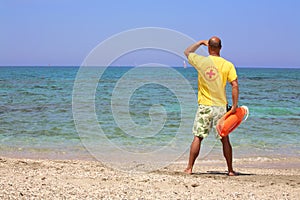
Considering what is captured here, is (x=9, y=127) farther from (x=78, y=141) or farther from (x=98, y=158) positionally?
(x=98, y=158)

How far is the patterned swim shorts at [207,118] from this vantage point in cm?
573

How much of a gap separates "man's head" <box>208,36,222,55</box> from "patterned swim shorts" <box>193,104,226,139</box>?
0.71 m

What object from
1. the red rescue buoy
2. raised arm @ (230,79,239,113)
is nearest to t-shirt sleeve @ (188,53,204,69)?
raised arm @ (230,79,239,113)

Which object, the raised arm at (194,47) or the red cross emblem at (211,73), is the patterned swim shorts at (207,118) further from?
the raised arm at (194,47)

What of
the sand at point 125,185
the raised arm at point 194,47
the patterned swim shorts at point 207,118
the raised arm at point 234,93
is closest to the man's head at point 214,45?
the raised arm at point 194,47

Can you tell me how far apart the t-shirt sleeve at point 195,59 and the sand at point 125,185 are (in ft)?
4.77

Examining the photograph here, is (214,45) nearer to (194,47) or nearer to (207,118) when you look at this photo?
(194,47)

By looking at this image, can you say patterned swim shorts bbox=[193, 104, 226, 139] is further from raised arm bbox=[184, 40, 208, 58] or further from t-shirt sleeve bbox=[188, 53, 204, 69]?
raised arm bbox=[184, 40, 208, 58]

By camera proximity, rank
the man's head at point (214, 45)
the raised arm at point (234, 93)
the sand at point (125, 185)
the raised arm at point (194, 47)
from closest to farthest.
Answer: the sand at point (125, 185) → the raised arm at point (234, 93) → the man's head at point (214, 45) → the raised arm at point (194, 47)

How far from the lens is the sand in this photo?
15.3ft

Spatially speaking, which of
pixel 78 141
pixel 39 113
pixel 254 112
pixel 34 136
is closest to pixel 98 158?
pixel 78 141

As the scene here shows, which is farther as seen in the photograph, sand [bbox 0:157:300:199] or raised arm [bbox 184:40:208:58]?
raised arm [bbox 184:40:208:58]

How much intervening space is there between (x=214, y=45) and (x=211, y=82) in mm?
479

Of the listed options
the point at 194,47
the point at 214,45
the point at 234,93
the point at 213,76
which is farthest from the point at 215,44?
the point at 234,93
